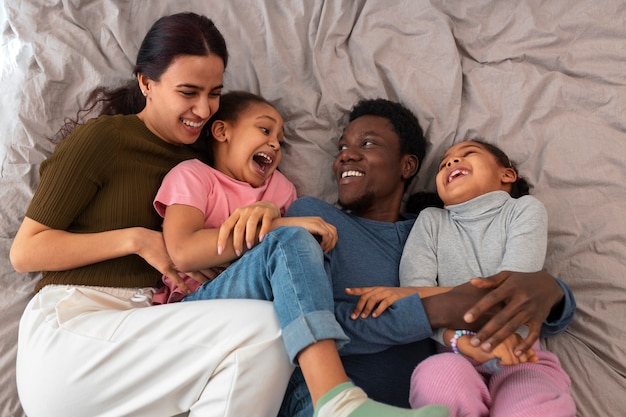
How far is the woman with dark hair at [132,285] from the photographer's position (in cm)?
112

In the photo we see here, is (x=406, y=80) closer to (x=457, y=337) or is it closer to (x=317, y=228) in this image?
(x=317, y=228)

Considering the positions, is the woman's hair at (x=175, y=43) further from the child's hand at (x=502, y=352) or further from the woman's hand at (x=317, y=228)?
the child's hand at (x=502, y=352)

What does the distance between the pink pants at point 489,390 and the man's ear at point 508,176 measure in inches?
20.0

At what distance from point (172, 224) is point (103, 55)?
774 mm

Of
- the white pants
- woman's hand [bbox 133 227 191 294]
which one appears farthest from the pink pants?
woman's hand [bbox 133 227 191 294]

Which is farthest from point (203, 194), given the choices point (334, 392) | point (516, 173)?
point (516, 173)

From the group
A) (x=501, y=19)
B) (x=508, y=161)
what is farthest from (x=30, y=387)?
(x=501, y=19)

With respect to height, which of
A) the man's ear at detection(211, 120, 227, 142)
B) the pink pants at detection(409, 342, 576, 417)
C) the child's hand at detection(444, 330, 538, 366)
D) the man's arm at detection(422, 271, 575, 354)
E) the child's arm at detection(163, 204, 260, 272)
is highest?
the man's ear at detection(211, 120, 227, 142)

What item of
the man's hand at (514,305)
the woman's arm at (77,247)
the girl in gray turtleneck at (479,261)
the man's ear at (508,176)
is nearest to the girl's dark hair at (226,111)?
the woman's arm at (77,247)

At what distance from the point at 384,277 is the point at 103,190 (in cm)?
74

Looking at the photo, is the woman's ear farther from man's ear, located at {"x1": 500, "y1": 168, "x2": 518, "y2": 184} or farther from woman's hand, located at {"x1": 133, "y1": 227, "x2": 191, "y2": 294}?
man's ear, located at {"x1": 500, "y1": 168, "x2": 518, "y2": 184}

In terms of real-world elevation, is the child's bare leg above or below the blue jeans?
below

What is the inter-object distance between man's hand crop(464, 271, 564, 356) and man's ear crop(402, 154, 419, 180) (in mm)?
522

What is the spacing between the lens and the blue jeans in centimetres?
108
